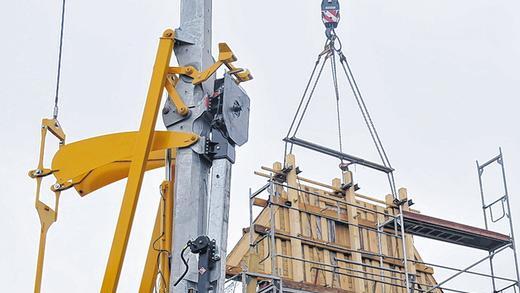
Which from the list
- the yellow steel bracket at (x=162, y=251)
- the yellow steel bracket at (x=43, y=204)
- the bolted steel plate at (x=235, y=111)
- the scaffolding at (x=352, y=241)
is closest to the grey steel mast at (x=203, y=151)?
the bolted steel plate at (x=235, y=111)

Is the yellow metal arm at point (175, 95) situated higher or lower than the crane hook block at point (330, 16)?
lower

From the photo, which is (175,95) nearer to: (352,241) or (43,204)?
(43,204)

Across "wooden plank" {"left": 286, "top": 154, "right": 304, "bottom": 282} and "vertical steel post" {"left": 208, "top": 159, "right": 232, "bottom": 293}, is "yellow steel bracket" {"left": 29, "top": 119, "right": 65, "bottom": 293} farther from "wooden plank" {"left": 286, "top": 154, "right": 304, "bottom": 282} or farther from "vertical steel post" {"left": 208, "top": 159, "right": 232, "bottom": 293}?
"wooden plank" {"left": 286, "top": 154, "right": 304, "bottom": 282}

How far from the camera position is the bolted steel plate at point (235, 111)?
7.71 meters

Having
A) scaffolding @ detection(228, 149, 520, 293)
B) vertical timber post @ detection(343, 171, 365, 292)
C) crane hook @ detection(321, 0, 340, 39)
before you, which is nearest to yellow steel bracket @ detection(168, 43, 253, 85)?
A: scaffolding @ detection(228, 149, 520, 293)

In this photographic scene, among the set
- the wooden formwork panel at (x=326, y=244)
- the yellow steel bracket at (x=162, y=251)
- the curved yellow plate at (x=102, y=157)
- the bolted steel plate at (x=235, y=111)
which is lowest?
the yellow steel bracket at (x=162, y=251)

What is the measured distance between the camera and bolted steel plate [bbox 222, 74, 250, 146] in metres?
7.71

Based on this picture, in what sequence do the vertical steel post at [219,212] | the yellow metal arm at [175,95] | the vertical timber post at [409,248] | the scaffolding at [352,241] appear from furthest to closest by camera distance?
the vertical timber post at [409,248]
the scaffolding at [352,241]
the yellow metal arm at [175,95]
the vertical steel post at [219,212]

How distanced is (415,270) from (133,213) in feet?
27.5

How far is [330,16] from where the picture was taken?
50.0ft

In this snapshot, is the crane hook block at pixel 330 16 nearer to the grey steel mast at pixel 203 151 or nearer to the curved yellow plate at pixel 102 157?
the grey steel mast at pixel 203 151

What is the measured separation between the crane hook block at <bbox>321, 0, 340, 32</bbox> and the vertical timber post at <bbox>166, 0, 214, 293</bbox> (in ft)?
23.1

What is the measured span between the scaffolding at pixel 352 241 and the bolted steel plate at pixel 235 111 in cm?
427

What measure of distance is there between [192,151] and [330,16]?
8.05 m
